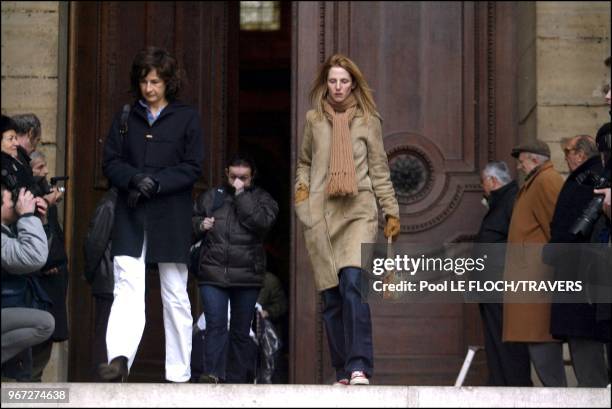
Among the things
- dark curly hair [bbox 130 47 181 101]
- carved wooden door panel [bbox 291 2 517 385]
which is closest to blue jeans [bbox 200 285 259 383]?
dark curly hair [bbox 130 47 181 101]

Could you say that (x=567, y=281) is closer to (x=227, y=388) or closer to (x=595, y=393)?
(x=595, y=393)

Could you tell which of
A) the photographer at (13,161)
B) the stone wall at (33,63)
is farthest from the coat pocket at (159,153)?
the stone wall at (33,63)

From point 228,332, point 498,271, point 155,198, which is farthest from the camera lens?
point 498,271

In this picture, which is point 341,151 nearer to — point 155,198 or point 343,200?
point 343,200

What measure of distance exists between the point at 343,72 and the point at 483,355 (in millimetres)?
3736

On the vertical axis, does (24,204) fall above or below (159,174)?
below

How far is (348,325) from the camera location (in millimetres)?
10234

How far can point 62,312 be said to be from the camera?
11.1 meters

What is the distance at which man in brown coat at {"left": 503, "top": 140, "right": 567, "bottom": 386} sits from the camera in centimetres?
1180

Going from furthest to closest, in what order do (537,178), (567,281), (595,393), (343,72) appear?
1. (537,178)
2. (567,281)
3. (343,72)
4. (595,393)

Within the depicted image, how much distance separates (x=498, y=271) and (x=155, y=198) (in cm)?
306

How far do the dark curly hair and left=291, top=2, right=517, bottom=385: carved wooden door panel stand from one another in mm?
2982


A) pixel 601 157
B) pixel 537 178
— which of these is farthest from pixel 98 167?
pixel 601 157

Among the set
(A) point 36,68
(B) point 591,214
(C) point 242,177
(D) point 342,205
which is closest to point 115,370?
(D) point 342,205
